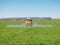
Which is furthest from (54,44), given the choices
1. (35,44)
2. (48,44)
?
(35,44)

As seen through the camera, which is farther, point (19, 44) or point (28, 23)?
point (28, 23)

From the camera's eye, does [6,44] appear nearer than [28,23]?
Yes

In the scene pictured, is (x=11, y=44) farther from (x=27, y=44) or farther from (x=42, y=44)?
(x=42, y=44)

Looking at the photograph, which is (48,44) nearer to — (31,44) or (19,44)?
(31,44)

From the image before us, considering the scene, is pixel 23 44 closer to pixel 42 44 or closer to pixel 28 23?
pixel 42 44

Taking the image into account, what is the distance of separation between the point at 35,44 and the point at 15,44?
1201 millimetres

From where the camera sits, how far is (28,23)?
106 ft

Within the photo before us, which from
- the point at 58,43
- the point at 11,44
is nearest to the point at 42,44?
the point at 58,43

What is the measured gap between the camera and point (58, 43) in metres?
10.8

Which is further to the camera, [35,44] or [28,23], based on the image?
[28,23]

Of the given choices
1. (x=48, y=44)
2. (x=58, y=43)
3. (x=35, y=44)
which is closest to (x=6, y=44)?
(x=35, y=44)

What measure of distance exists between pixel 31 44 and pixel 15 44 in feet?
3.16

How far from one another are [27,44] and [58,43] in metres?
1.97

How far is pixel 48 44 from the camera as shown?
408 inches
